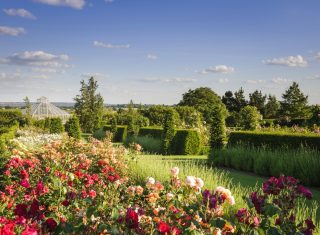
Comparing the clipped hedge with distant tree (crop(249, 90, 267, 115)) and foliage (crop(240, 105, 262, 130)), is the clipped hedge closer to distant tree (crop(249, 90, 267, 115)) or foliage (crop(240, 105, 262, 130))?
foliage (crop(240, 105, 262, 130))

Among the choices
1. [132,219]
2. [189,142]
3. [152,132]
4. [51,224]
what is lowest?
[189,142]

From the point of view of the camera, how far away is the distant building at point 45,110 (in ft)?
149

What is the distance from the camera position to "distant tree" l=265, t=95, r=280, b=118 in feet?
154

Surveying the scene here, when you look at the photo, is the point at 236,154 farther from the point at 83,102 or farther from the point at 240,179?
the point at 83,102

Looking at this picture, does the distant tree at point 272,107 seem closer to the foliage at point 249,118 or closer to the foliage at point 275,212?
the foliage at point 249,118

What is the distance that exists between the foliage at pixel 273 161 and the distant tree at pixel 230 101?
42915 mm

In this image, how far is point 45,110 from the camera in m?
46.4

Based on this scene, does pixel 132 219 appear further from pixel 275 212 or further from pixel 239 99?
pixel 239 99

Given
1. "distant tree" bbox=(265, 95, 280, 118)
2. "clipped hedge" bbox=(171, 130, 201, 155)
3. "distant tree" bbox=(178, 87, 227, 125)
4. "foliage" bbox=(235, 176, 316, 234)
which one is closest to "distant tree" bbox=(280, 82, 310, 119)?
"distant tree" bbox=(265, 95, 280, 118)

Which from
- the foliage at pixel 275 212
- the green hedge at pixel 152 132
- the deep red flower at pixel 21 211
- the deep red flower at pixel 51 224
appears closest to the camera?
the foliage at pixel 275 212

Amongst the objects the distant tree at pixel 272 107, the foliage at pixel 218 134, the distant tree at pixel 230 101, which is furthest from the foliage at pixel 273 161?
the distant tree at pixel 230 101

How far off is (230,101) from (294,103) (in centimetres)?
1641

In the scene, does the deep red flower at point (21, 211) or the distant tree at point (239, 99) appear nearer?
the deep red flower at point (21, 211)

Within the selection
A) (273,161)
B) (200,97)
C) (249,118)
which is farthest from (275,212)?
(200,97)
